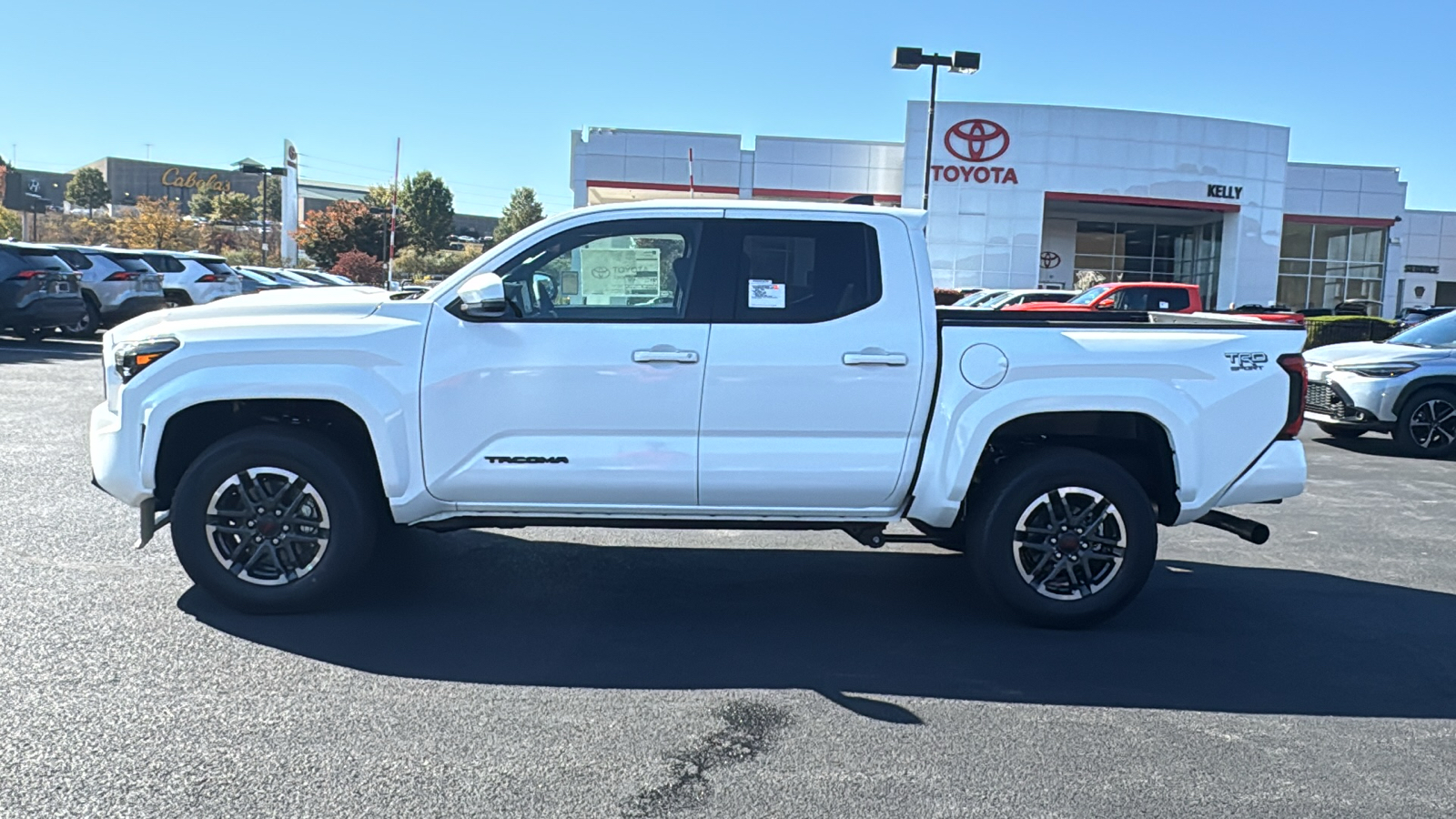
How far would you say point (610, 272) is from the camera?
5.34 metres

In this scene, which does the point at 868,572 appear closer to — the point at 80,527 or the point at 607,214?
the point at 607,214

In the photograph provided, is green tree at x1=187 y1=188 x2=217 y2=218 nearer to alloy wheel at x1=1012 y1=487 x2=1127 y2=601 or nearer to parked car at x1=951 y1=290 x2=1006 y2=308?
parked car at x1=951 y1=290 x2=1006 y2=308

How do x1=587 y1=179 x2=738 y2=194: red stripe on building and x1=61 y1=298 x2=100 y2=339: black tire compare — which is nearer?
x1=61 y1=298 x2=100 y2=339: black tire

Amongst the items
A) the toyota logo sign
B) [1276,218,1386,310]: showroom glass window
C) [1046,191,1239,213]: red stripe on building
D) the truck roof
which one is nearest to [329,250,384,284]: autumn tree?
the toyota logo sign

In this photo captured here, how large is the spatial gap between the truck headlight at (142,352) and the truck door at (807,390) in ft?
8.17

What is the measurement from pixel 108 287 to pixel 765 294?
1834 cm

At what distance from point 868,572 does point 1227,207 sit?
123 feet

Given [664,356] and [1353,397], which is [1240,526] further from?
[1353,397]

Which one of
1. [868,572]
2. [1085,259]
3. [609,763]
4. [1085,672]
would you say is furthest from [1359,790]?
[1085,259]

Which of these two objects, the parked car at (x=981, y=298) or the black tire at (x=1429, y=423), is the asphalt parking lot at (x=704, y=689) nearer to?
the black tire at (x=1429, y=423)

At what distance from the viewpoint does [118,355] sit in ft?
17.3

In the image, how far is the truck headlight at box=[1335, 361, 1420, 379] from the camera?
37.3 ft

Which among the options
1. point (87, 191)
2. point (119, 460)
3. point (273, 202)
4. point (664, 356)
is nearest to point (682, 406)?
point (664, 356)

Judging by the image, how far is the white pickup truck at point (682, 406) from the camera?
17.0 ft
